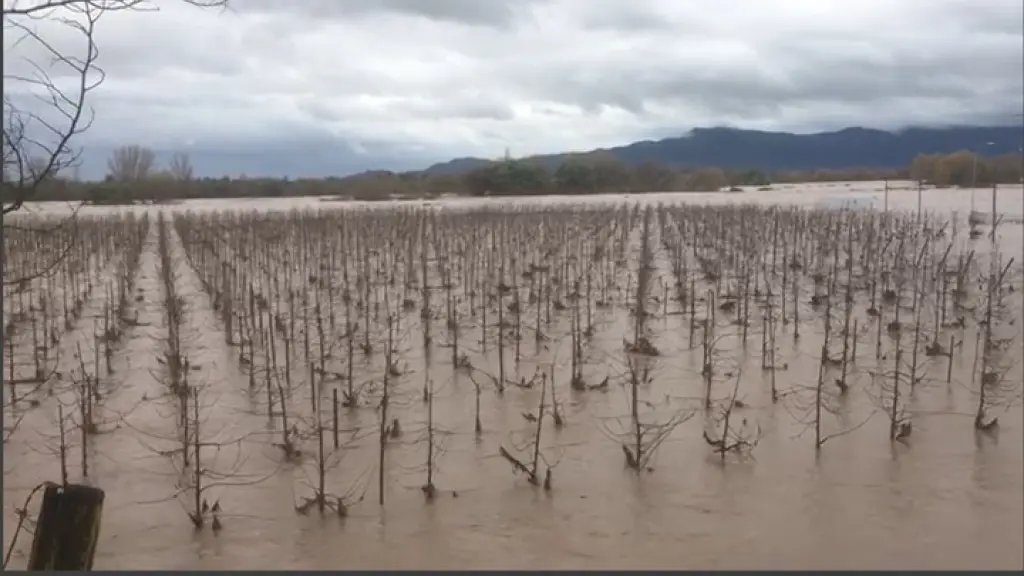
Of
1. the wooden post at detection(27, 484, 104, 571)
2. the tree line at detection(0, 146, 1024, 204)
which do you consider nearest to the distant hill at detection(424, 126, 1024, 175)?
the tree line at detection(0, 146, 1024, 204)

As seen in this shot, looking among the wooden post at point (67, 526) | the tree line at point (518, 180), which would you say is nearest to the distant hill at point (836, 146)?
the tree line at point (518, 180)

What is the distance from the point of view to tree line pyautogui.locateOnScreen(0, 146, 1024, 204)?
99.1 inches

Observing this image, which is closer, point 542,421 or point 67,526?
point 67,526

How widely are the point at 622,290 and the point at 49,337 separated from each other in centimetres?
288

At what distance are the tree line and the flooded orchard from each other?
0.52 feet

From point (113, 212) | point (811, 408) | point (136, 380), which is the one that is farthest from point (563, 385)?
point (113, 212)

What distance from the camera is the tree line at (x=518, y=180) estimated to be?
99.1 inches

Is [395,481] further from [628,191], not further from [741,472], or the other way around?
[628,191]

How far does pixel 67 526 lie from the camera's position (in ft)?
5.69

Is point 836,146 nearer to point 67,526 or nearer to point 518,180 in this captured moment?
point 67,526

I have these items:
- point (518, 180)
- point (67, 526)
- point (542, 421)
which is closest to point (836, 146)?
point (542, 421)

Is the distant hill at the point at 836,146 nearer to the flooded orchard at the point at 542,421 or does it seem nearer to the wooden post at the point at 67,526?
the flooded orchard at the point at 542,421

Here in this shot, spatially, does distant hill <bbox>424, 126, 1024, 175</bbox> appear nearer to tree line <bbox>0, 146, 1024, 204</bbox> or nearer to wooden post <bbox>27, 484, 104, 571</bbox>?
tree line <bbox>0, 146, 1024, 204</bbox>

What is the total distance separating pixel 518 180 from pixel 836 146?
9.25m
